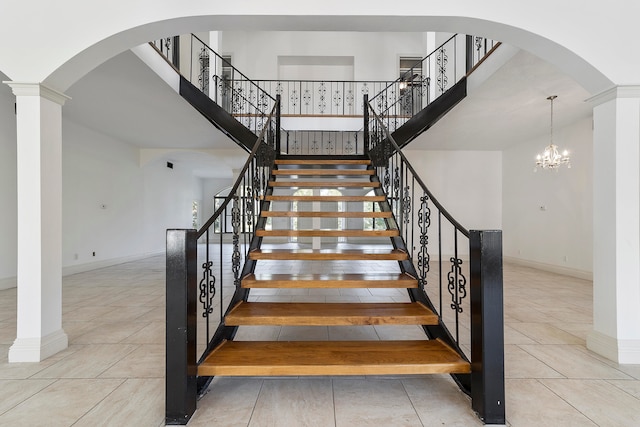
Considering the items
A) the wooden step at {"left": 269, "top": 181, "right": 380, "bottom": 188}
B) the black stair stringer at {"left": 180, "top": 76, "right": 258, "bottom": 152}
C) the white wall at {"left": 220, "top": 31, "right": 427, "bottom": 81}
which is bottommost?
the wooden step at {"left": 269, "top": 181, "right": 380, "bottom": 188}

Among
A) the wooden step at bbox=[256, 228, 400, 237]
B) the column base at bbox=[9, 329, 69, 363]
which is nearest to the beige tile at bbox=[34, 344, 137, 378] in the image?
the column base at bbox=[9, 329, 69, 363]

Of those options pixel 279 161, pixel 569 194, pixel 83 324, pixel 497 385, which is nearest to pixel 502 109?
pixel 569 194

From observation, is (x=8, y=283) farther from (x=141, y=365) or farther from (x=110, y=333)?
(x=141, y=365)

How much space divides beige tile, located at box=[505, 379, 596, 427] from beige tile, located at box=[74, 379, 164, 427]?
1893 millimetres

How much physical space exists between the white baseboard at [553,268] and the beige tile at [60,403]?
21.7ft

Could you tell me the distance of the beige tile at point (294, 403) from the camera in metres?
1.60

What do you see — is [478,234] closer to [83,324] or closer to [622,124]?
[622,124]

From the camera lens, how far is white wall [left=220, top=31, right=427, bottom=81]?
9297mm

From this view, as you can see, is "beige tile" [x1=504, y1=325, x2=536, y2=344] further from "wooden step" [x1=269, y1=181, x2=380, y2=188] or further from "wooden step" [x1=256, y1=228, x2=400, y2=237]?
"wooden step" [x1=269, y1=181, x2=380, y2=188]

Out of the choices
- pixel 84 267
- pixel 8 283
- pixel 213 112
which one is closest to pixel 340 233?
pixel 213 112

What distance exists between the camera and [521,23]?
2113 mm

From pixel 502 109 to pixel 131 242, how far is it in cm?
810

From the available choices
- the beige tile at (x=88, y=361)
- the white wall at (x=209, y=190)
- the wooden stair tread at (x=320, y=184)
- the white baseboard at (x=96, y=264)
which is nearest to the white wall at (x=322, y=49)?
the white wall at (x=209, y=190)

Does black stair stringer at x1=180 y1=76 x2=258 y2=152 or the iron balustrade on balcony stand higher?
the iron balustrade on balcony
